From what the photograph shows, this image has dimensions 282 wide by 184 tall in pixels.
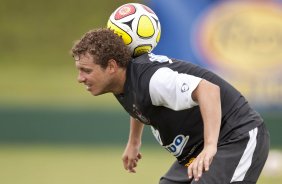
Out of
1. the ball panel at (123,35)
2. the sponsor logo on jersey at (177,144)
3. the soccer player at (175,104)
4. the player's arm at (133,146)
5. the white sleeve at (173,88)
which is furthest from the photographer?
the player's arm at (133,146)

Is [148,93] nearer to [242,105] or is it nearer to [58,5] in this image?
[242,105]

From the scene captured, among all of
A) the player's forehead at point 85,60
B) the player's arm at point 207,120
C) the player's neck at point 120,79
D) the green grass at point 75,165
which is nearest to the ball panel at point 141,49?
the player's neck at point 120,79

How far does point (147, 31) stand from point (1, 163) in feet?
16.8

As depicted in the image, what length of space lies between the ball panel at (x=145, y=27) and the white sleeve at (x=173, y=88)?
1.53ft

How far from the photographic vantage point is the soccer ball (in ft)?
16.3

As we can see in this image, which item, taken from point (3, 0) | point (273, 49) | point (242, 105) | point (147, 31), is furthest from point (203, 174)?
point (3, 0)

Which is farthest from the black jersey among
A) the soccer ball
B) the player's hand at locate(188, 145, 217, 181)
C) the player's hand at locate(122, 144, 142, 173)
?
the player's hand at locate(122, 144, 142, 173)

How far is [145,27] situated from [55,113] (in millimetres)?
6768

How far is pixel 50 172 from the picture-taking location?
9180 millimetres

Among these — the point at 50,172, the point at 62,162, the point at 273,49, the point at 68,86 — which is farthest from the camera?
the point at 68,86

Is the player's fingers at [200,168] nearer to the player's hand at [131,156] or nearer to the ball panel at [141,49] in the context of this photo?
the ball panel at [141,49]

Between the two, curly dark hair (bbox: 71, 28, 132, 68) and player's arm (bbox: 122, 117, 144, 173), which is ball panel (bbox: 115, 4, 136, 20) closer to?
curly dark hair (bbox: 71, 28, 132, 68)

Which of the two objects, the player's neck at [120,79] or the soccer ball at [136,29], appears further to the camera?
the soccer ball at [136,29]

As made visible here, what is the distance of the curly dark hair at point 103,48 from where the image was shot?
4750 mm
